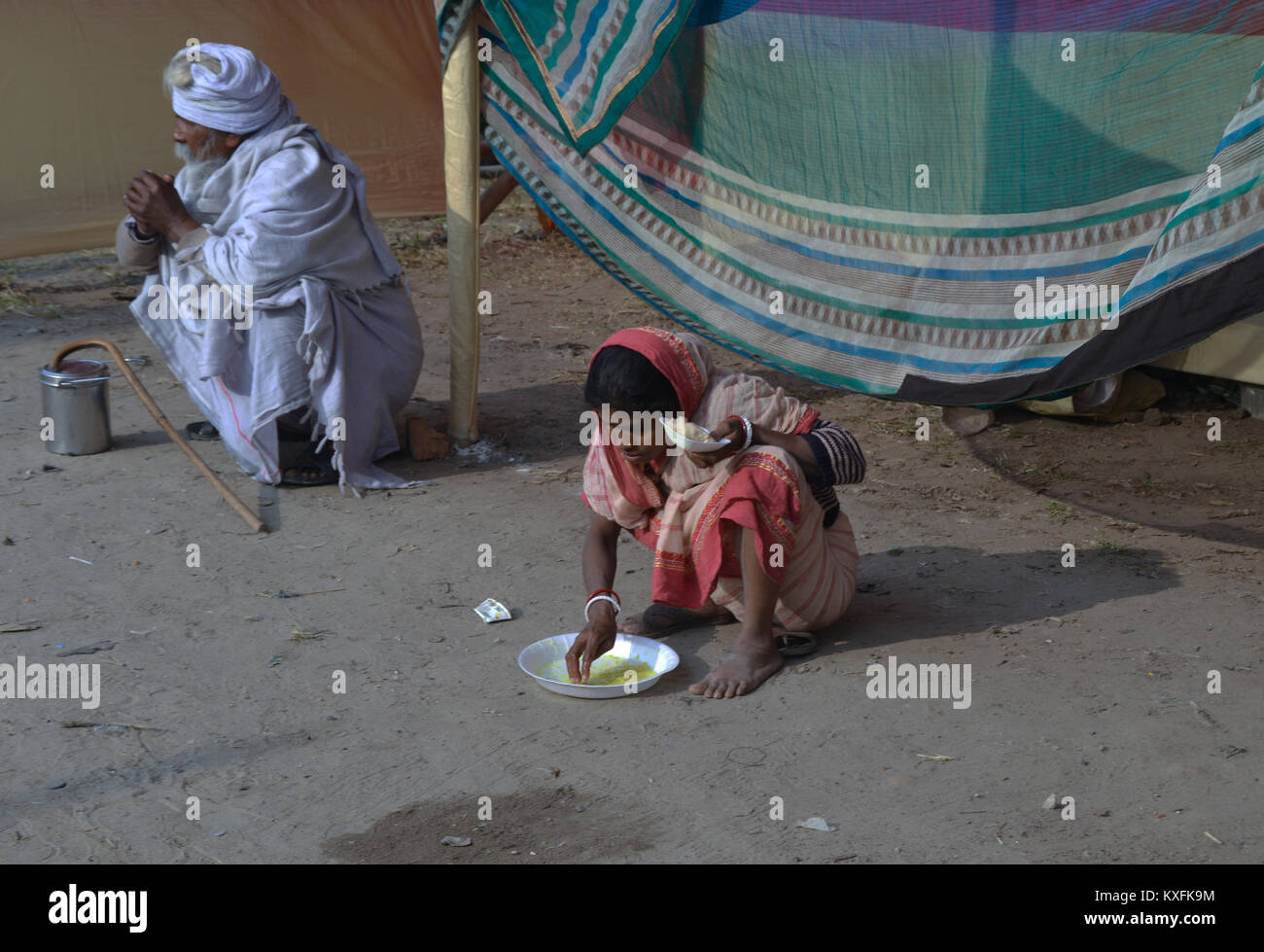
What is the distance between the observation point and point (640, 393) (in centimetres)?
298

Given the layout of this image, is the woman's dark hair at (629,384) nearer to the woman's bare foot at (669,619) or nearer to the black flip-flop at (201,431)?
the woman's bare foot at (669,619)

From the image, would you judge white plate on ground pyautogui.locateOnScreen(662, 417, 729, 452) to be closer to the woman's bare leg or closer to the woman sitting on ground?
the woman sitting on ground

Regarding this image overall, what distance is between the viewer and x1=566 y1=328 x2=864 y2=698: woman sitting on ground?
3.06 metres

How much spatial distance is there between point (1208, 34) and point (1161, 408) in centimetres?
226

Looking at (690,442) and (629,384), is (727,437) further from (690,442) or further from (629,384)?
(629,384)

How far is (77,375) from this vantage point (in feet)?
16.3

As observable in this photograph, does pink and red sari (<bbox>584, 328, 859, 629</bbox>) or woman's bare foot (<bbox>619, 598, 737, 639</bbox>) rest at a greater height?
pink and red sari (<bbox>584, 328, 859, 629</bbox>)

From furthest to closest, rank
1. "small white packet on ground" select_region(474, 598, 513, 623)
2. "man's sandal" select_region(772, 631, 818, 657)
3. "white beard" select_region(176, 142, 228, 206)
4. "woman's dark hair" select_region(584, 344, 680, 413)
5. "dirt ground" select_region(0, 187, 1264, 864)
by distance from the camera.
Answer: "white beard" select_region(176, 142, 228, 206) < "small white packet on ground" select_region(474, 598, 513, 623) < "man's sandal" select_region(772, 631, 818, 657) < "woman's dark hair" select_region(584, 344, 680, 413) < "dirt ground" select_region(0, 187, 1264, 864)

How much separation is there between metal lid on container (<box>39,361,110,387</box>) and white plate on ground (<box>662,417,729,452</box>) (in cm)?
284

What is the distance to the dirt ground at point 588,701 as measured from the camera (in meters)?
2.62

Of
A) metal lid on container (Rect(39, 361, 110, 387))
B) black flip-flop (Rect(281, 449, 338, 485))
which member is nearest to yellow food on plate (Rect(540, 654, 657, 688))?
black flip-flop (Rect(281, 449, 338, 485))

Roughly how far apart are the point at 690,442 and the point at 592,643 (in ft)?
1.80

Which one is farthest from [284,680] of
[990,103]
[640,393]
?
[990,103]

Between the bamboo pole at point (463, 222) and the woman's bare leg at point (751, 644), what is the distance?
6.92 ft
